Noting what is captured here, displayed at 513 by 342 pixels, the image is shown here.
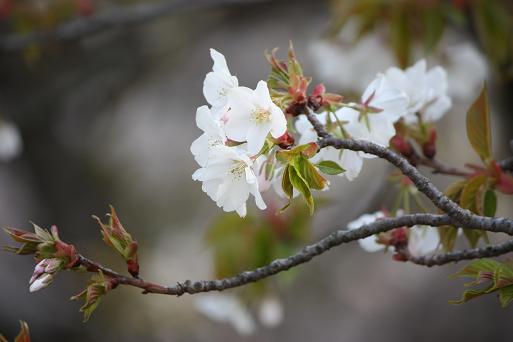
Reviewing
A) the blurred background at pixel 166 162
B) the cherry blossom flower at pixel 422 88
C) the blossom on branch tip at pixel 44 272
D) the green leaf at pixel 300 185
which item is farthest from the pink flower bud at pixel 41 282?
the blurred background at pixel 166 162

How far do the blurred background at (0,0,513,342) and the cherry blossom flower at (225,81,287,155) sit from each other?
3.87 feet

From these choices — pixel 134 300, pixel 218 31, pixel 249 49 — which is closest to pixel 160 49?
pixel 218 31

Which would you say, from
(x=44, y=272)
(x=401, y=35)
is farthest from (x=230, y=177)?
(x=401, y=35)

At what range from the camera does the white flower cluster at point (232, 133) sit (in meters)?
0.90

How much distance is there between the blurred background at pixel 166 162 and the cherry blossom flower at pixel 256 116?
1.18m

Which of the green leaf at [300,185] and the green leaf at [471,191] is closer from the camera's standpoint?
the green leaf at [300,185]

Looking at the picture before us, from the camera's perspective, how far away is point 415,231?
3.91ft

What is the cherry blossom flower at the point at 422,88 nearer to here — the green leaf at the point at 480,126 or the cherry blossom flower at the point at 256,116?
the green leaf at the point at 480,126

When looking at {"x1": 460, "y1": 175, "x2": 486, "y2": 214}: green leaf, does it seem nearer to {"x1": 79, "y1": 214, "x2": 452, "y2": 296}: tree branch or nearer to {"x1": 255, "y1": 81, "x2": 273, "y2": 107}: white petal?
{"x1": 79, "y1": 214, "x2": 452, "y2": 296}: tree branch

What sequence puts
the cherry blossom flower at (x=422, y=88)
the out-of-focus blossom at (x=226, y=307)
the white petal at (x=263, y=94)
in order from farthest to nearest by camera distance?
1. the out-of-focus blossom at (x=226, y=307)
2. the cherry blossom flower at (x=422, y=88)
3. the white petal at (x=263, y=94)

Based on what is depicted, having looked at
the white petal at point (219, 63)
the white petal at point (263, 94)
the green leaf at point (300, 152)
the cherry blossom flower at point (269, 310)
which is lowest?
the cherry blossom flower at point (269, 310)

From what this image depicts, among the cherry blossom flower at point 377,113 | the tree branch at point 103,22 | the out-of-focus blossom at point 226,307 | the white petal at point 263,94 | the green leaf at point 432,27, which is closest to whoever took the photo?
the white petal at point 263,94

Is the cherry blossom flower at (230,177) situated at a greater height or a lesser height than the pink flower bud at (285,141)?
lesser

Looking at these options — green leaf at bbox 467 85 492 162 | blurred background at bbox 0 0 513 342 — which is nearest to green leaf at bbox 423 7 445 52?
blurred background at bbox 0 0 513 342
